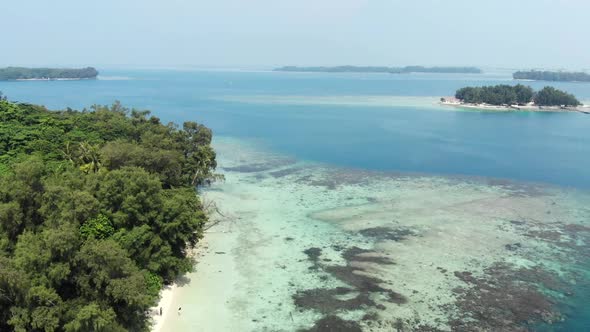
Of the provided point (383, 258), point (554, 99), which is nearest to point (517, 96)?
point (554, 99)

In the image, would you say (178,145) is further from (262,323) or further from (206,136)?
(262,323)

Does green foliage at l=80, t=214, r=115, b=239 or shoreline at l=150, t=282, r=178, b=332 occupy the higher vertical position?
green foliage at l=80, t=214, r=115, b=239

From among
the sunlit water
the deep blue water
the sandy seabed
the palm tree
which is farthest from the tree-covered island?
the palm tree

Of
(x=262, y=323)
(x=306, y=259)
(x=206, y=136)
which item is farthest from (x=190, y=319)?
(x=206, y=136)

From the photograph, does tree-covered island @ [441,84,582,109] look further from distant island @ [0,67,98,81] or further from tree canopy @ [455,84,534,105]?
distant island @ [0,67,98,81]

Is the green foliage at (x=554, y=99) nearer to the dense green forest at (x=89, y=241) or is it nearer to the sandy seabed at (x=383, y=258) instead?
the sandy seabed at (x=383, y=258)

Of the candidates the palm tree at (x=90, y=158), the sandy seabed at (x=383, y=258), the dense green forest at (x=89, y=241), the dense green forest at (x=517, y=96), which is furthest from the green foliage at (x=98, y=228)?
the dense green forest at (x=517, y=96)
